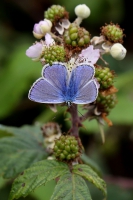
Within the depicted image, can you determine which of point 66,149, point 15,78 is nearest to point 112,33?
point 66,149

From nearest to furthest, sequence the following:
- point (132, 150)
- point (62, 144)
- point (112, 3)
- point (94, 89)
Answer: point (94, 89) < point (62, 144) < point (132, 150) < point (112, 3)

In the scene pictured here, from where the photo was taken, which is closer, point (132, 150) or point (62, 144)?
point (62, 144)

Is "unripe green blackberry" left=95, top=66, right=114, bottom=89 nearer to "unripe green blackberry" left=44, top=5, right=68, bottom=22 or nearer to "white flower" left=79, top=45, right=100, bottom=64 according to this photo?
"white flower" left=79, top=45, right=100, bottom=64

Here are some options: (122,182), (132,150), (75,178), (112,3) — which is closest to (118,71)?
(112,3)

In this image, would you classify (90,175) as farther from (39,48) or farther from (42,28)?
(42,28)

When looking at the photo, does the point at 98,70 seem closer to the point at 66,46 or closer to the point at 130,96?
the point at 66,46

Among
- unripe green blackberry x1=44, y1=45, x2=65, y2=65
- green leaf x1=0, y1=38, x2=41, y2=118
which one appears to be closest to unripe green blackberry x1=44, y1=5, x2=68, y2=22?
unripe green blackberry x1=44, y1=45, x2=65, y2=65
